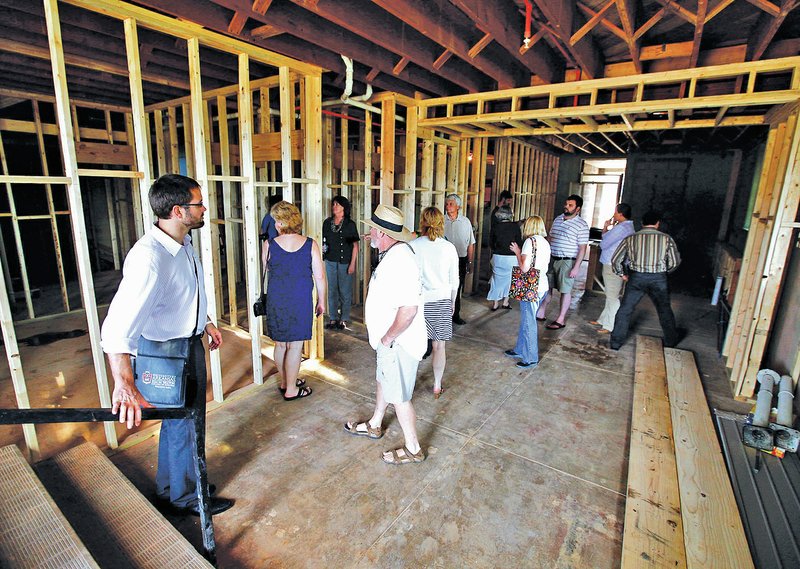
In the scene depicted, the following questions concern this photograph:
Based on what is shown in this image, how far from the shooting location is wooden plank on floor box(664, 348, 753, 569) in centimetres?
212

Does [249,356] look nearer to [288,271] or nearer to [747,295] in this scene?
[288,271]

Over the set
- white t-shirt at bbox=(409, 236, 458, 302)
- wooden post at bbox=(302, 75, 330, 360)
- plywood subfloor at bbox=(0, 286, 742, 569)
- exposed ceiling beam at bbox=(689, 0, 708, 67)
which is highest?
exposed ceiling beam at bbox=(689, 0, 708, 67)

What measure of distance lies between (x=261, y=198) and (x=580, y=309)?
5.37 metres

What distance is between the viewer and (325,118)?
5949 millimetres

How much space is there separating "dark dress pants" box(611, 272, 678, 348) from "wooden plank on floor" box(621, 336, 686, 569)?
3.24ft

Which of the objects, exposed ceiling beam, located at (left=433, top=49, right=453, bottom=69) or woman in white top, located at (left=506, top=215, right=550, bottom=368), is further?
woman in white top, located at (left=506, top=215, right=550, bottom=368)

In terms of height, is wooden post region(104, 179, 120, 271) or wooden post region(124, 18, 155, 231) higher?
wooden post region(124, 18, 155, 231)

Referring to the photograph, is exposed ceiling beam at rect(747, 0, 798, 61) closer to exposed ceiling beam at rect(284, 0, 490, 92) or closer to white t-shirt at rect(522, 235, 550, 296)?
white t-shirt at rect(522, 235, 550, 296)

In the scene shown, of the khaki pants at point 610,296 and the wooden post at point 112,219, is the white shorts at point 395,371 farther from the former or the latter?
the wooden post at point 112,219

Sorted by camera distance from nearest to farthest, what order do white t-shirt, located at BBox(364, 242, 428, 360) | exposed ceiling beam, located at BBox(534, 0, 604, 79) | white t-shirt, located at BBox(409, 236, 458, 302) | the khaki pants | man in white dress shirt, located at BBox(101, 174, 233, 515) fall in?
man in white dress shirt, located at BBox(101, 174, 233, 515) → white t-shirt, located at BBox(364, 242, 428, 360) → exposed ceiling beam, located at BBox(534, 0, 604, 79) → white t-shirt, located at BBox(409, 236, 458, 302) → the khaki pants

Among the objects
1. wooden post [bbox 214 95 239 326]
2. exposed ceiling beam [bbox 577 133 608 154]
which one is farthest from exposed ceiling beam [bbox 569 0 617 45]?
exposed ceiling beam [bbox 577 133 608 154]

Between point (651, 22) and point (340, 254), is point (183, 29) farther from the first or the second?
point (651, 22)

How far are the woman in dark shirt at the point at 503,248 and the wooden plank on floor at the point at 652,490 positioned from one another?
2.33 m

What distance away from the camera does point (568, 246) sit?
5613 millimetres
